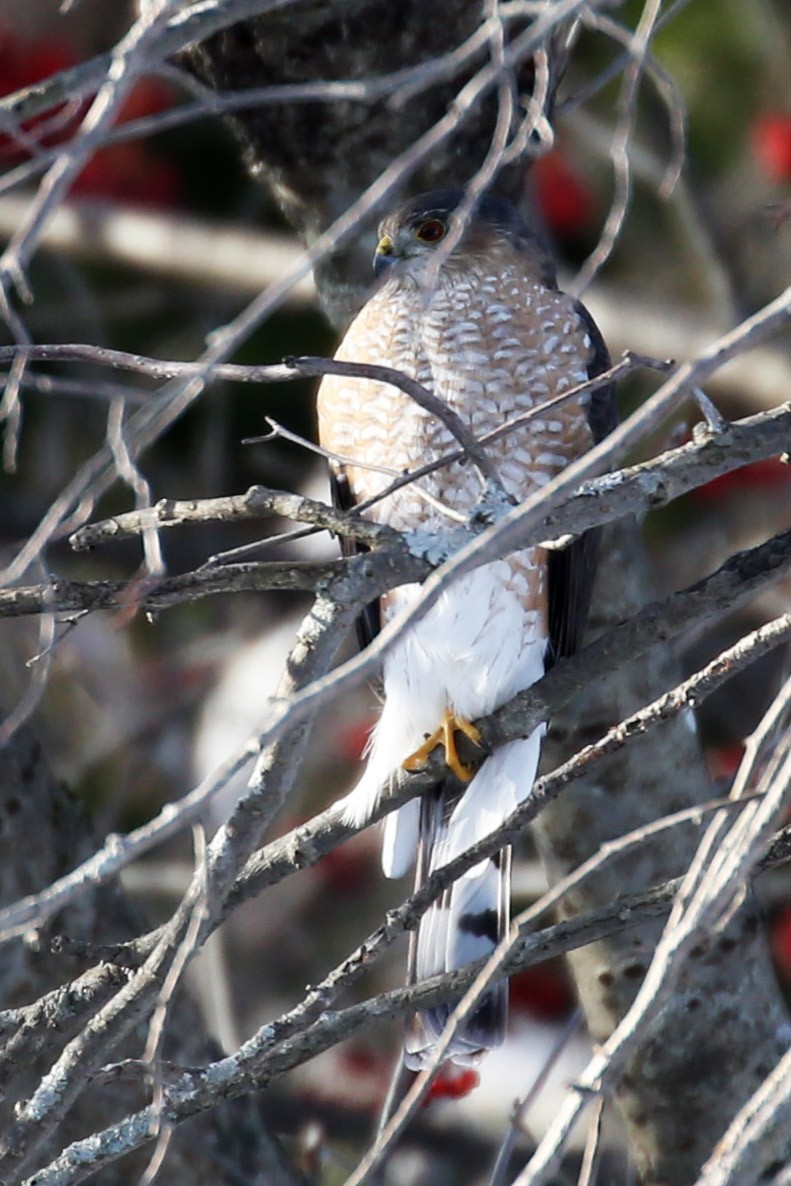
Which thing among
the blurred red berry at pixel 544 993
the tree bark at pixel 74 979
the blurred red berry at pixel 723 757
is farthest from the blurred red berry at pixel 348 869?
the tree bark at pixel 74 979

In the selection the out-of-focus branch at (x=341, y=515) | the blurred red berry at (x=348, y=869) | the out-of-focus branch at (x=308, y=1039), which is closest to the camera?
the out-of-focus branch at (x=341, y=515)

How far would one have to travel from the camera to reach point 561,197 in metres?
5.77

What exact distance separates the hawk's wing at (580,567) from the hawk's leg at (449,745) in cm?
26

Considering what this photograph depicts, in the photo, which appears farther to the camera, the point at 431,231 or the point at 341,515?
the point at 431,231

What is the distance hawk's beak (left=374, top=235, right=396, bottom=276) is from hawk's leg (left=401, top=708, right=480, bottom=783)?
0.91 meters

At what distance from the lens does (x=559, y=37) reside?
3.21 m

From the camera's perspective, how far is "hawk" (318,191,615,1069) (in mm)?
3211

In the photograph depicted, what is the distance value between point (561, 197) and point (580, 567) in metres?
2.84

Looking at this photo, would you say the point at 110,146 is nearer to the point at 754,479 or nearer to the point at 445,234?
the point at 754,479

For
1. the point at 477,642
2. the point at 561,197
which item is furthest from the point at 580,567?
the point at 561,197

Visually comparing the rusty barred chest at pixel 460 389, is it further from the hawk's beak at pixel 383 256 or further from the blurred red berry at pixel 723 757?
the blurred red berry at pixel 723 757

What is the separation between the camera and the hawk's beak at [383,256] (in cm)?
350

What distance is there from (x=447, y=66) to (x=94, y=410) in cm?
449

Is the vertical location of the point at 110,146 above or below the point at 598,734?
above
